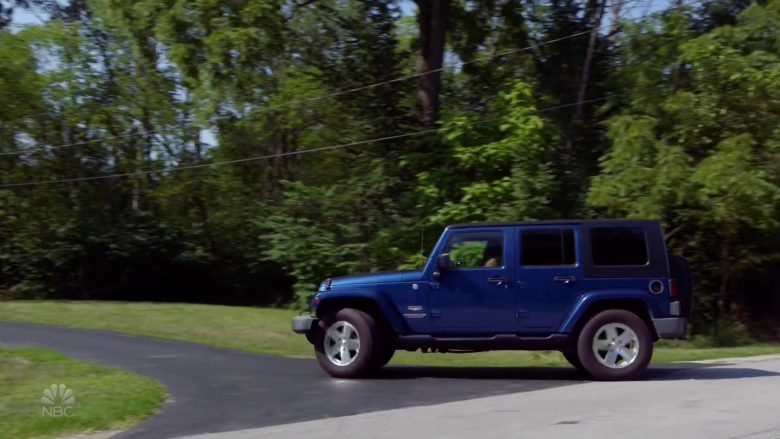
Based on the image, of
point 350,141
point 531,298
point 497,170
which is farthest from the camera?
point 350,141

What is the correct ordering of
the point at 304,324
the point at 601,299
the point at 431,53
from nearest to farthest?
the point at 601,299, the point at 304,324, the point at 431,53

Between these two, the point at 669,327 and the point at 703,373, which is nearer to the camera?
the point at 669,327

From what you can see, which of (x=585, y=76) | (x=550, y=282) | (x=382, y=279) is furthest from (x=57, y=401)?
(x=585, y=76)

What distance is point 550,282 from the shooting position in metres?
12.1

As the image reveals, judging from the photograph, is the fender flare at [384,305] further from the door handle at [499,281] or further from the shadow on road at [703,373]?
the shadow on road at [703,373]

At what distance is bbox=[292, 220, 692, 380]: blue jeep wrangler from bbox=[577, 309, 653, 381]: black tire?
1cm

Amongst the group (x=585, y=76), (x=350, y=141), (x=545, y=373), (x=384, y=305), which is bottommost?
(x=545, y=373)

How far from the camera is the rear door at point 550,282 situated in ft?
39.6

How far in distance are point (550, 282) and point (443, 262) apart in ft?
4.45

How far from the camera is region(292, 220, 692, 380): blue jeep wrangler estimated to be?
472 inches

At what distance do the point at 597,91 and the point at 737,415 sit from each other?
19.6 metres

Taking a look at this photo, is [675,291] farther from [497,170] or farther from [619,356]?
[497,170]

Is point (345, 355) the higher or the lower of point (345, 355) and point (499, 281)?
the lower

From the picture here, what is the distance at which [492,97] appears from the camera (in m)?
27.4
